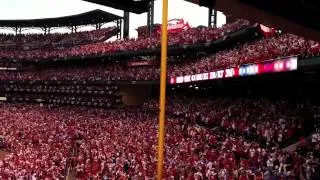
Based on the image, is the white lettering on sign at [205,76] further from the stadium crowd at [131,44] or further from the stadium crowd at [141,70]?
the stadium crowd at [131,44]

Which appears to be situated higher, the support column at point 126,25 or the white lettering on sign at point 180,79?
the support column at point 126,25

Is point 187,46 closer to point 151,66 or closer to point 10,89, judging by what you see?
point 151,66

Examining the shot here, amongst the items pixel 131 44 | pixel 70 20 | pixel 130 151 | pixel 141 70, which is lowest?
pixel 130 151

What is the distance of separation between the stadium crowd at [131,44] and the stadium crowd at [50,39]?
5.89ft

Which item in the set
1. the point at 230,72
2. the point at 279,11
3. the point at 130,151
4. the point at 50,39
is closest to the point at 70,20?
the point at 50,39

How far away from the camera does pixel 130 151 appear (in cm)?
2239

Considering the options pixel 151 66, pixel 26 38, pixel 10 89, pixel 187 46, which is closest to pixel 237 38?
pixel 187 46

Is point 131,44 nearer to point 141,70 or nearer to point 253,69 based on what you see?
point 141,70

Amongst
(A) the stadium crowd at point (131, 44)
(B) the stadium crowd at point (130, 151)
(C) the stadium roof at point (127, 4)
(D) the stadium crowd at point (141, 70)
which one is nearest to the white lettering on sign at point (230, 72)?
(D) the stadium crowd at point (141, 70)

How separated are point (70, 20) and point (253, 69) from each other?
46101 millimetres

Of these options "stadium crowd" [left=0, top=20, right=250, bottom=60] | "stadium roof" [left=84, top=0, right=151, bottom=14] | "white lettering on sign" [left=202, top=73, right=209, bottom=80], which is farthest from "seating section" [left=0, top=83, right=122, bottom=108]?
"stadium roof" [left=84, top=0, right=151, bottom=14]

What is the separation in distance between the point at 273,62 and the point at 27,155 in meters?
15.0

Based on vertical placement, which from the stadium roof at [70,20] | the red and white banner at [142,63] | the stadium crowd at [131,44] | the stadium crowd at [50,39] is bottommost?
the red and white banner at [142,63]

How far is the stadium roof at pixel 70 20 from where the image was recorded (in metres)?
58.0
